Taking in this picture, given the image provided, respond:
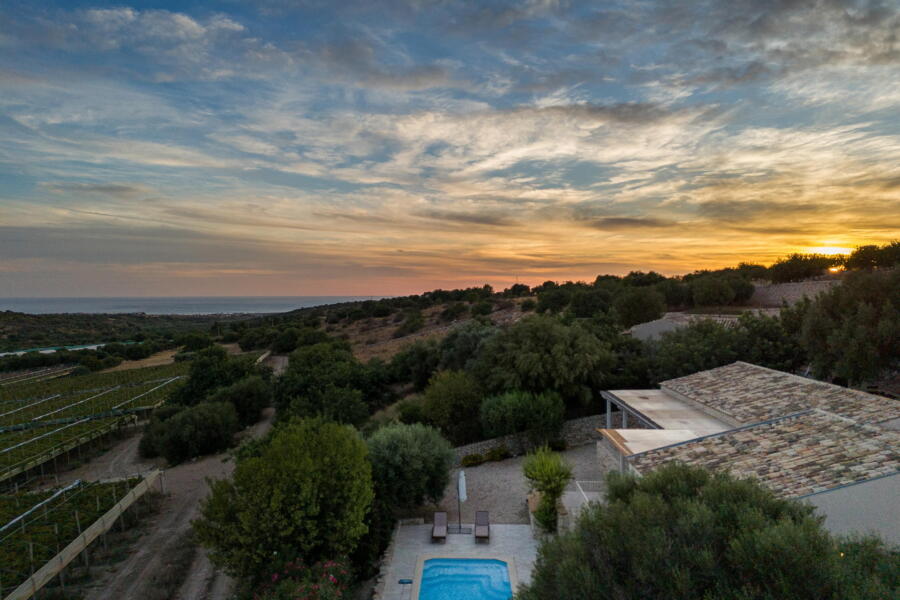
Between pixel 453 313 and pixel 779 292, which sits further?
pixel 453 313

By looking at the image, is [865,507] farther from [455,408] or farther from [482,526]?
[455,408]

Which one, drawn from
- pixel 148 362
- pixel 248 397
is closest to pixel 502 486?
pixel 248 397

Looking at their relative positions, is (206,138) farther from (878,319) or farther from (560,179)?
(878,319)

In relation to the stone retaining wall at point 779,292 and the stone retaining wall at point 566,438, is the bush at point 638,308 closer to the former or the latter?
the stone retaining wall at point 779,292

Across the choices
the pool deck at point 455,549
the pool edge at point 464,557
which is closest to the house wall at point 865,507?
the pool deck at point 455,549

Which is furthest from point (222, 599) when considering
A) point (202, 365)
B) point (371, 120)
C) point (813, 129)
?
point (202, 365)

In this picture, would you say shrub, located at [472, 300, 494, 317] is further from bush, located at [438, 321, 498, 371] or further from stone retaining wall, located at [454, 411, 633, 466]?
stone retaining wall, located at [454, 411, 633, 466]

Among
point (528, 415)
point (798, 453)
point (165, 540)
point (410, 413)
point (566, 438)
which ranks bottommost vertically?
point (165, 540)
